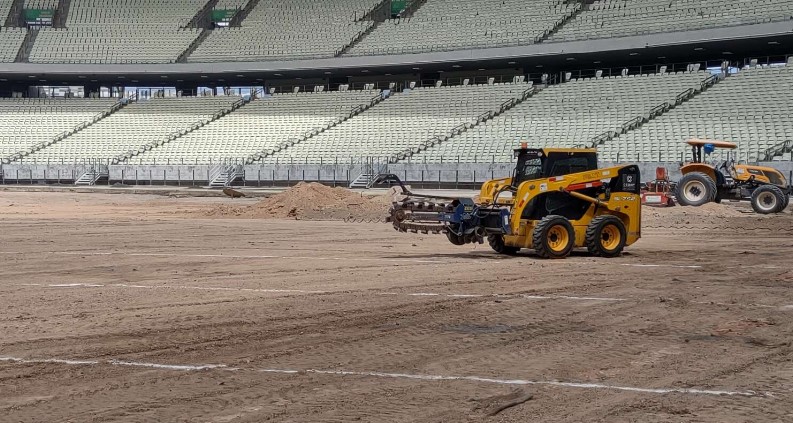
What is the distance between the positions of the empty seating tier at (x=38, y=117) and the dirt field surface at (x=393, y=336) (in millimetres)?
41198

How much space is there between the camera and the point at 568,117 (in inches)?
1763

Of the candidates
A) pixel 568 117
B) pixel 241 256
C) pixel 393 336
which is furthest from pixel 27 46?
pixel 393 336

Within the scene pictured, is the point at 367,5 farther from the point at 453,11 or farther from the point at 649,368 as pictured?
the point at 649,368

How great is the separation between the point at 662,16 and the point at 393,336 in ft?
138

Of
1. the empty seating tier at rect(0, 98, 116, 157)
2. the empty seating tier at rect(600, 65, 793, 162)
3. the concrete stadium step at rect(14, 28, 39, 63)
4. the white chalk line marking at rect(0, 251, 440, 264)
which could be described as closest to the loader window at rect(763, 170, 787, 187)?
the empty seating tier at rect(600, 65, 793, 162)

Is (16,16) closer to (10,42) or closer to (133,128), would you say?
Result: (10,42)

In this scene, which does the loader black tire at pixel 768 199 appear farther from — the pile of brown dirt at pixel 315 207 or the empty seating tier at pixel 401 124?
the empty seating tier at pixel 401 124

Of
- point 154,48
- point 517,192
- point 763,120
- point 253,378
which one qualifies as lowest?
point 253,378

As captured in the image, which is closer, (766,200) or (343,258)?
(343,258)

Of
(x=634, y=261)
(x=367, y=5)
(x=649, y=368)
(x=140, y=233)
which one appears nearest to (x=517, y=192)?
(x=634, y=261)

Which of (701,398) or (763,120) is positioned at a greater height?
(763,120)

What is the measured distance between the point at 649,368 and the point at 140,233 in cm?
1662

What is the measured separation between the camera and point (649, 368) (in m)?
7.14

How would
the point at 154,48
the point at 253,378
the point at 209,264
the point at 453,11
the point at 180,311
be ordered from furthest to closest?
the point at 154,48, the point at 453,11, the point at 209,264, the point at 180,311, the point at 253,378
